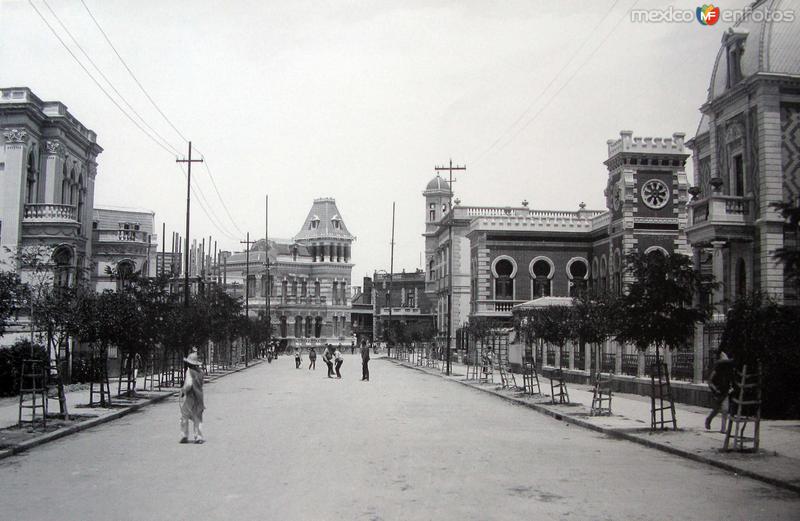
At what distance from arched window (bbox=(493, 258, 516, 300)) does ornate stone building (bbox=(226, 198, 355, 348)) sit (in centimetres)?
4989

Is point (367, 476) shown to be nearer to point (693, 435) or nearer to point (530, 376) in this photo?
point (693, 435)

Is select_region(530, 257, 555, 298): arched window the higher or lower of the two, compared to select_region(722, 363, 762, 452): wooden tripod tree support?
higher

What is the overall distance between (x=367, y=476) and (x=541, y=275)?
49.4 m

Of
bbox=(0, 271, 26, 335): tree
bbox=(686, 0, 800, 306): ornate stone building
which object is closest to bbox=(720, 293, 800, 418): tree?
bbox=(686, 0, 800, 306): ornate stone building

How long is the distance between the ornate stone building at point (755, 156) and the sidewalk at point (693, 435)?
6.26 m

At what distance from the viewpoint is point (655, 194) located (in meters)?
49.6

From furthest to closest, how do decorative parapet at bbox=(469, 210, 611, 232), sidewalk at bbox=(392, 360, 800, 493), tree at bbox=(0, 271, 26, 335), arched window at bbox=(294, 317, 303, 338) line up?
arched window at bbox=(294, 317, 303, 338), decorative parapet at bbox=(469, 210, 611, 232), tree at bbox=(0, 271, 26, 335), sidewalk at bbox=(392, 360, 800, 493)

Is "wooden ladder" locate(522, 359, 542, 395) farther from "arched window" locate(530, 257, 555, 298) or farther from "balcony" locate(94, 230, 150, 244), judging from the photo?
"balcony" locate(94, 230, 150, 244)

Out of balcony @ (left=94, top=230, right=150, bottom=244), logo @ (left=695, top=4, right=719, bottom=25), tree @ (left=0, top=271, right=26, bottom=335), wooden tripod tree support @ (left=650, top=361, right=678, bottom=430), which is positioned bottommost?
wooden tripod tree support @ (left=650, top=361, right=678, bottom=430)

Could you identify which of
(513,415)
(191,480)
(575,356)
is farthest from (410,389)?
(191,480)

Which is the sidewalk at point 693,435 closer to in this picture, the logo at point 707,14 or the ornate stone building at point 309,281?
the logo at point 707,14

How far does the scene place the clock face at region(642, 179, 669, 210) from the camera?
49.4 m

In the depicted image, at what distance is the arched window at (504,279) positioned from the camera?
58906 mm

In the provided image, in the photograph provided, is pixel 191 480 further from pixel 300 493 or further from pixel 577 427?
pixel 577 427
